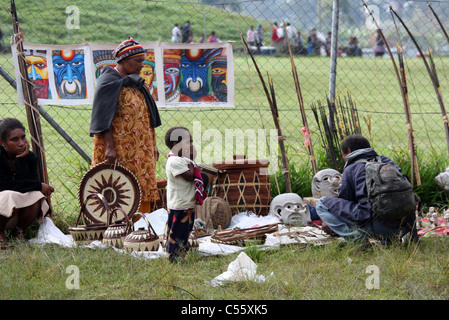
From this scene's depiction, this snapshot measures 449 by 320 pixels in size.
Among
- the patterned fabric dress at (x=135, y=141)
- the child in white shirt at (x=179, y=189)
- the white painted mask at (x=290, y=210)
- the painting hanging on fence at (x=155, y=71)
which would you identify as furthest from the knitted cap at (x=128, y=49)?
the white painted mask at (x=290, y=210)

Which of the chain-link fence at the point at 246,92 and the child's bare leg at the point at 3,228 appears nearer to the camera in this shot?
the child's bare leg at the point at 3,228

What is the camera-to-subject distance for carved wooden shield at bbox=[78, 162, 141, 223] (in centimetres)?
531

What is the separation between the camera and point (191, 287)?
388 cm

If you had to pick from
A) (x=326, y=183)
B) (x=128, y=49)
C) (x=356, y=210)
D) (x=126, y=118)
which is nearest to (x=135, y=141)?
(x=126, y=118)

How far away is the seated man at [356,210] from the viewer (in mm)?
4723

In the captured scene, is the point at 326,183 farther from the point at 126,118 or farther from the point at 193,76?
the point at 126,118

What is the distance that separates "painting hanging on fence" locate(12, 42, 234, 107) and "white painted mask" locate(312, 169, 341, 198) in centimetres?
126

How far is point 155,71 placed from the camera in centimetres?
618

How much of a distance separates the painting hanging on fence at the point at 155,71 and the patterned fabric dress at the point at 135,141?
837 millimetres

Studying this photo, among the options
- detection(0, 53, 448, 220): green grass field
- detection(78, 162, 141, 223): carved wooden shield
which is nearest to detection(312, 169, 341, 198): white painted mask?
detection(0, 53, 448, 220): green grass field

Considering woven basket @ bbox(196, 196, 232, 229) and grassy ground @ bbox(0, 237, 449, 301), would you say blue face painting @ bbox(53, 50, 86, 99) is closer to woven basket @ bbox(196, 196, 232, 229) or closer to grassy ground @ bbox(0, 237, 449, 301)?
woven basket @ bbox(196, 196, 232, 229)

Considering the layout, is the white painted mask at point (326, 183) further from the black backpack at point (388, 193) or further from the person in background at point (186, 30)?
the person in background at point (186, 30)
